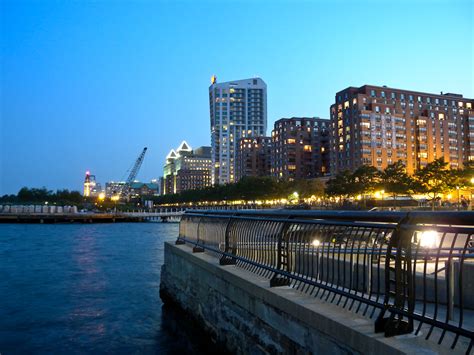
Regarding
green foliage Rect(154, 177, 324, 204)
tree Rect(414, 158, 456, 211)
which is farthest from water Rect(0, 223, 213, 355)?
→ green foliage Rect(154, 177, 324, 204)

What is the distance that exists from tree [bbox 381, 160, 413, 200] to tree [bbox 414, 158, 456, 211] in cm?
223

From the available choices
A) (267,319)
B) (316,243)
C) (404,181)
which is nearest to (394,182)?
(404,181)

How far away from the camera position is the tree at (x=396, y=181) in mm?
107438

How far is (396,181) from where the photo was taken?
11294 centimetres

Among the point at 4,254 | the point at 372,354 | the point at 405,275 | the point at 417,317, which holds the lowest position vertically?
the point at 4,254

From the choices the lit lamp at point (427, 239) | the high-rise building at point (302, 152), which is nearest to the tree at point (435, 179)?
the high-rise building at point (302, 152)

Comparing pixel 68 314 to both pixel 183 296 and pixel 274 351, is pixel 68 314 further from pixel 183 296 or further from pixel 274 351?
pixel 274 351

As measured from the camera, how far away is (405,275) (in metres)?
4.96

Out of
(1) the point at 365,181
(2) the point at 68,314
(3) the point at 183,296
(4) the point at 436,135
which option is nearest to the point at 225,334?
(3) the point at 183,296

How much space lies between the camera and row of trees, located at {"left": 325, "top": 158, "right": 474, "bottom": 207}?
101812 mm

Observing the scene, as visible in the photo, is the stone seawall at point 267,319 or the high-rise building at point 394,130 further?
the high-rise building at point 394,130

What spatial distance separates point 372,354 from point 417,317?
63 centimetres

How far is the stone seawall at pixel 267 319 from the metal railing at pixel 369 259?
247 mm

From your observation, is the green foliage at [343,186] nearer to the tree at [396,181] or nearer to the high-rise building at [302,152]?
the tree at [396,181]
